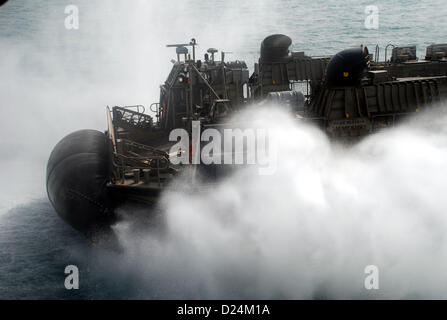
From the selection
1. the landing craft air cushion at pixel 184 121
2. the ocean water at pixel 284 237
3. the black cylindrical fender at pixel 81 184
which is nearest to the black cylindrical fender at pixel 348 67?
the landing craft air cushion at pixel 184 121

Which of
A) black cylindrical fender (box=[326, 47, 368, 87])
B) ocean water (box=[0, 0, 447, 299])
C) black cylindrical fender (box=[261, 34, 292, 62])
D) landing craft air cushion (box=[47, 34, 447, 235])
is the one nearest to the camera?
ocean water (box=[0, 0, 447, 299])

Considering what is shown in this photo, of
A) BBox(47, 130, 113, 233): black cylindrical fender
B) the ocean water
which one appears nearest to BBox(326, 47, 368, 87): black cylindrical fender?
the ocean water

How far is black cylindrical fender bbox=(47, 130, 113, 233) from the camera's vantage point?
13.8 meters

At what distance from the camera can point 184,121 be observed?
52.1 ft

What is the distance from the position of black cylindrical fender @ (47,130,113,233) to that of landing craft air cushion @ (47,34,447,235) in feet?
0.10

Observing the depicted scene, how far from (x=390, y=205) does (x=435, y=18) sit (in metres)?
54.3

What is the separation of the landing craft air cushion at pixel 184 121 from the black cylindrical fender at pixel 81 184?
31mm

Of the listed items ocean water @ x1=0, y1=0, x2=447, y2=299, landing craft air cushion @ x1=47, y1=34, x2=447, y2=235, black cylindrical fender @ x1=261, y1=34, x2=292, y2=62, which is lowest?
ocean water @ x1=0, y1=0, x2=447, y2=299

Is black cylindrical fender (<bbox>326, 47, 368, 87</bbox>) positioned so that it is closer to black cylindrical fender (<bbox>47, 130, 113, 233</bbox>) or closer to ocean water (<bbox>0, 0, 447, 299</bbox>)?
ocean water (<bbox>0, 0, 447, 299</bbox>)

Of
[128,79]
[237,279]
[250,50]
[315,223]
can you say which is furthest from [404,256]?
[250,50]

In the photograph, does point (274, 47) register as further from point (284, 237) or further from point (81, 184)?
point (284, 237)

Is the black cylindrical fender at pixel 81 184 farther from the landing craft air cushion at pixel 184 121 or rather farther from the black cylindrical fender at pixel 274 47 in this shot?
the black cylindrical fender at pixel 274 47

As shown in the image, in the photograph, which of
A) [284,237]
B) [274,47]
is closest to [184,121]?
[284,237]

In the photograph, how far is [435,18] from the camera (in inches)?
2293
